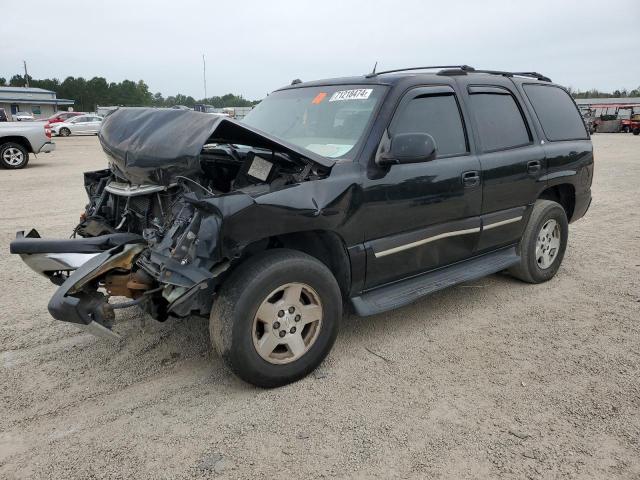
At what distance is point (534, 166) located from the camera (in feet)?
14.6

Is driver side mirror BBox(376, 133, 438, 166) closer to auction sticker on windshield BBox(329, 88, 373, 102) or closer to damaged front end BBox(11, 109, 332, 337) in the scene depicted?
damaged front end BBox(11, 109, 332, 337)

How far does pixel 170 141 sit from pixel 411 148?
1.50m

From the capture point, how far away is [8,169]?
12898 millimetres

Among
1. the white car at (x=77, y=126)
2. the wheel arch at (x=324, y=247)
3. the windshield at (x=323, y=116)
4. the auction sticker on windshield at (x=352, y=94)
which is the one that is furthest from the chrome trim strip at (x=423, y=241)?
the white car at (x=77, y=126)

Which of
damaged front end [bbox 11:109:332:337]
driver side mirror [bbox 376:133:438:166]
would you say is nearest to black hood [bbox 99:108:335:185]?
A: damaged front end [bbox 11:109:332:337]

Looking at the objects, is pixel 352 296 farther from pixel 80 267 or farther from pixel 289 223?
pixel 80 267

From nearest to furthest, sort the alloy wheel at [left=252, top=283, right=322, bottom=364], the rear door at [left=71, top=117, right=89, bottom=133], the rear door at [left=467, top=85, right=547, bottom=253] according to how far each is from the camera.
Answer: the alloy wheel at [left=252, top=283, right=322, bottom=364]
the rear door at [left=467, top=85, right=547, bottom=253]
the rear door at [left=71, top=117, right=89, bottom=133]

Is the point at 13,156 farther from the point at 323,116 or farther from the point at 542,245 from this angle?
the point at 542,245

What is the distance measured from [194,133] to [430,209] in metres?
1.77

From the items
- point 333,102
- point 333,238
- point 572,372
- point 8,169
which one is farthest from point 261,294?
point 8,169

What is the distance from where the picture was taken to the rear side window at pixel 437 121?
3.59 m

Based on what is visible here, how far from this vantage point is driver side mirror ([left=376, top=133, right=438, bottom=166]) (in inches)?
124

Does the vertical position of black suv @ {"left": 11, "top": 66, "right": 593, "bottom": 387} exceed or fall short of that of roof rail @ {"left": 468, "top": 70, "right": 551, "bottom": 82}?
it falls short

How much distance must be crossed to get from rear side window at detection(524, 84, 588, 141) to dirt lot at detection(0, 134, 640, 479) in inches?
64.5
